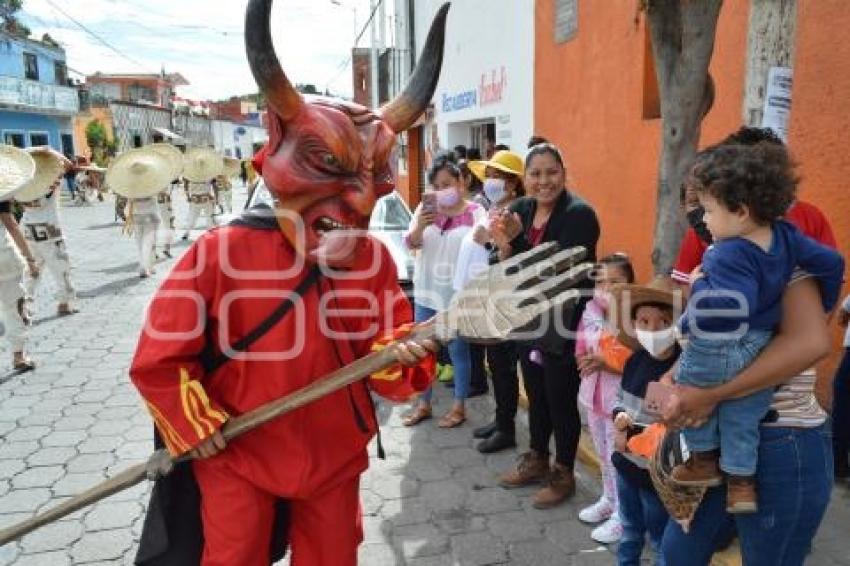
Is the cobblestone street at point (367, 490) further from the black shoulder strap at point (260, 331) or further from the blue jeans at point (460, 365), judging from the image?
the black shoulder strap at point (260, 331)

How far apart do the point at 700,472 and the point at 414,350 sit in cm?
92

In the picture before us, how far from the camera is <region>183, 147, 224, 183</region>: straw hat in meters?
13.8

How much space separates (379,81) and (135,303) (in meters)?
11.1

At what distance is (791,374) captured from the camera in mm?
1771

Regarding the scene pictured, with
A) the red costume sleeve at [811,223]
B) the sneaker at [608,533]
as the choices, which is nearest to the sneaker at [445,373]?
the sneaker at [608,533]

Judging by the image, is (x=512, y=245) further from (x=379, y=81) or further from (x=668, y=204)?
(x=379, y=81)

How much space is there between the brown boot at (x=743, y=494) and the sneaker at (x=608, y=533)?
1.50m

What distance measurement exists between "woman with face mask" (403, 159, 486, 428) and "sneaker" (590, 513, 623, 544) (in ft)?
5.26

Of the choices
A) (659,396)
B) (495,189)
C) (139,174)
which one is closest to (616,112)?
(495,189)

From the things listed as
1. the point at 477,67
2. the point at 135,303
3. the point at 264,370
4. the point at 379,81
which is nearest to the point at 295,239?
the point at 264,370

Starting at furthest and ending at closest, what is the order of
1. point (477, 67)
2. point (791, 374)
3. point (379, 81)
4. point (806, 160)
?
point (379, 81) → point (477, 67) → point (806, 160) → point (791, 374)

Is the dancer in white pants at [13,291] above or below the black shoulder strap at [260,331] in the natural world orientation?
below

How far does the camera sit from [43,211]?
24.8 feet

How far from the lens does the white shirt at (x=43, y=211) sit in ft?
24.6
